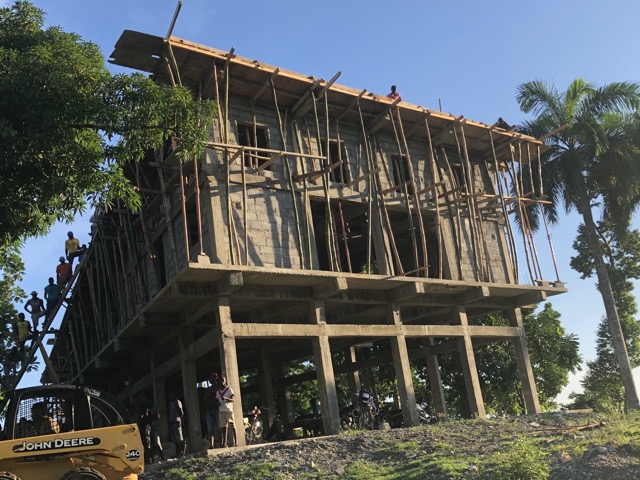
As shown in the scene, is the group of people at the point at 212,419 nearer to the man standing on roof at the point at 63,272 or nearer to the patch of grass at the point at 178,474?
the patch of grass at the point at 178,474

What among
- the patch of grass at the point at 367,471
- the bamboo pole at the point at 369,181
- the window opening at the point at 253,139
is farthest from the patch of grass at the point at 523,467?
the window opening at the point at 253,139

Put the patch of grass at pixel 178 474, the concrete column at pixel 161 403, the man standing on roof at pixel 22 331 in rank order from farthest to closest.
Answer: the man standing on roof at pixel 22 331, the concrete column at pixel 161 403, the patch of grass at pixel 178 474

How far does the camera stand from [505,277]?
2228cm

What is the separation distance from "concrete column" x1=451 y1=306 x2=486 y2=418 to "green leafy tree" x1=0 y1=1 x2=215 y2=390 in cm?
1114

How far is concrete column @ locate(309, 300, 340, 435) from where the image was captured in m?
16.2

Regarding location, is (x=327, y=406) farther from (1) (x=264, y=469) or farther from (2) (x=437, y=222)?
(2) (x=437, y=222)

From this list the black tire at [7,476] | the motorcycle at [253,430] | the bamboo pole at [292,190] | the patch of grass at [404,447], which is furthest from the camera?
the bamboo pole at [292,190]

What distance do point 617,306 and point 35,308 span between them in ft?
81.2

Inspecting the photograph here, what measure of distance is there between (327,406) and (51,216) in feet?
26.0

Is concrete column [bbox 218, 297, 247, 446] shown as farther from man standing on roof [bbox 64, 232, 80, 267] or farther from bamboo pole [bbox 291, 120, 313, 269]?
man standing on roof [bbox 64, 232, 80, 267]

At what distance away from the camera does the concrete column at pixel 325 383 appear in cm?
1625

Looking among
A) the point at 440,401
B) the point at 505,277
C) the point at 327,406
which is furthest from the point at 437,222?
the point at 327,406

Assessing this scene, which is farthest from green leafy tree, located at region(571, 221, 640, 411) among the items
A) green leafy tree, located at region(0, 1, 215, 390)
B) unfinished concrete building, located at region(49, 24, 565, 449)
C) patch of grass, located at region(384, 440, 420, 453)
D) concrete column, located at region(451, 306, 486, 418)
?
green leafy tree, located at region(0, 1, 215, 390)

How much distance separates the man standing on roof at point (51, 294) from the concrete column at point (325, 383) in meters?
9.58
